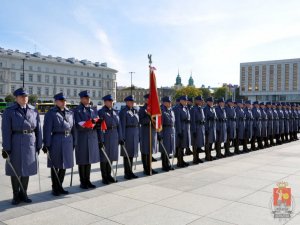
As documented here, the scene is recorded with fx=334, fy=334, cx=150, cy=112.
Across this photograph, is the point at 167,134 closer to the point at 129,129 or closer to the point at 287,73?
the point at 129,129

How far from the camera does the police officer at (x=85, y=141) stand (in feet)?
23.7

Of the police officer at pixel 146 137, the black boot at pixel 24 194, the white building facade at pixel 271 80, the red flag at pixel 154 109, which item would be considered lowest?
the black boot at pixel 24 194

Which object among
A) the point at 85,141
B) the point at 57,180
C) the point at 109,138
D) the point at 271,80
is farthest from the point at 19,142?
the point at 271,80

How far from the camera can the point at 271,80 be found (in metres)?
102

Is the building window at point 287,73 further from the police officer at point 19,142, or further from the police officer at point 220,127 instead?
the police officer at point 19,142

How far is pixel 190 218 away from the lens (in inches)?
206

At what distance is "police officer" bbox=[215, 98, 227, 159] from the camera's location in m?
11.5

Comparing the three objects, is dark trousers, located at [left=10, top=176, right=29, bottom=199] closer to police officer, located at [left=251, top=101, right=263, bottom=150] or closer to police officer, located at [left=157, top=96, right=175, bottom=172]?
police officer, located at [left=157, top=96, right=175, bottom=172]

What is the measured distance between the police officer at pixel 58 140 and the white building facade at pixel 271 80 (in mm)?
99992

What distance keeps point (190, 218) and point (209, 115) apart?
624 centimetres

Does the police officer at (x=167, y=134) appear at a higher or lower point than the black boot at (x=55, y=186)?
higher

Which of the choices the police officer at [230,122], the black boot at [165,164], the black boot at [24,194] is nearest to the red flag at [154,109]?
the black boot at [165,164]

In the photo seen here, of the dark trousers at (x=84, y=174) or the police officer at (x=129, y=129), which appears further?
the police officer at (x=129, y=129)

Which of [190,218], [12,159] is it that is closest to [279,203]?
[190,218]
